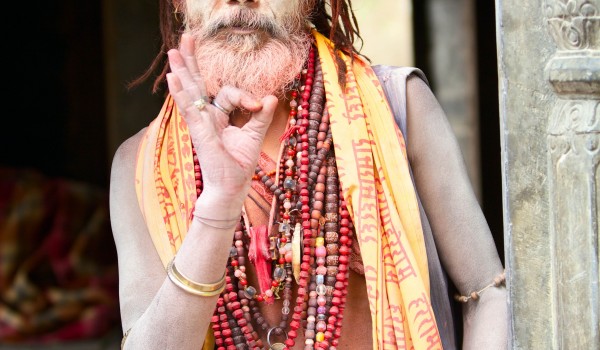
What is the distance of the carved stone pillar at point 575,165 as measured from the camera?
5.90 ft

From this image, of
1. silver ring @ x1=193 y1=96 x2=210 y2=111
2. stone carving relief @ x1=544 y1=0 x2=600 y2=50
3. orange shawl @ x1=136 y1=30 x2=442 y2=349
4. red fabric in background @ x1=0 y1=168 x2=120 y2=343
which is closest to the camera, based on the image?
stone carving relief @ x1=544 y1=0 x2=600 y2=50

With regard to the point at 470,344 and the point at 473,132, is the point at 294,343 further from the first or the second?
the point at 473,132

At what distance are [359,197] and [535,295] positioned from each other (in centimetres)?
55

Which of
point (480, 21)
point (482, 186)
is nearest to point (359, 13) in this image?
point (480, 21)

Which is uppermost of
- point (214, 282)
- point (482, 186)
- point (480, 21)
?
point (214, 282)

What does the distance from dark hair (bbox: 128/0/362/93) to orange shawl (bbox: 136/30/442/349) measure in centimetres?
6

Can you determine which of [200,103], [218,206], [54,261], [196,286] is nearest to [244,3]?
[200,103]

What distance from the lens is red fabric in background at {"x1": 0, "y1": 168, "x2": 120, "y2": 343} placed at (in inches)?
→ 247

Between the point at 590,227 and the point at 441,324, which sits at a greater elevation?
the point at 590,227

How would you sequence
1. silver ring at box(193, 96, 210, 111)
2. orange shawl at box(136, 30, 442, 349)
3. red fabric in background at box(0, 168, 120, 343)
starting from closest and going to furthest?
1. silver ring at box(193, 96, 210, 111)
2. orange shawl at box(136, 30, 442, 349)
3. red fabric in background at box(0, 168, 120, 343)

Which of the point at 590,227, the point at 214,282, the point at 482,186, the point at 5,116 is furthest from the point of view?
the point at 5,116

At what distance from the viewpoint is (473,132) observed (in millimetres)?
6031

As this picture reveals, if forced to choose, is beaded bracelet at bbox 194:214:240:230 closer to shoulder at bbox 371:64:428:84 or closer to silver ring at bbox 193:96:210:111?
silver ring at bbox 193:96:210:111

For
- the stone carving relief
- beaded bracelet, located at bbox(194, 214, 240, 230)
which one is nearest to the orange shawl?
beaded bracelet, located at bbox(194, 214, 240, 230)
